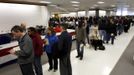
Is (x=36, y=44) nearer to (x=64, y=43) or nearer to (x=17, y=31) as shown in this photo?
(x=64, y=43)

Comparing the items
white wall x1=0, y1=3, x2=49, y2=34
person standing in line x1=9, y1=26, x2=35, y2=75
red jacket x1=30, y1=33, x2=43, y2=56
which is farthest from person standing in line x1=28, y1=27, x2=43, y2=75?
white wall x1=0, y1=3, x2=49, y2=34

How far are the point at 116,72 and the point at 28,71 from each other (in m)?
3.23

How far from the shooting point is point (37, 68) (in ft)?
16.2

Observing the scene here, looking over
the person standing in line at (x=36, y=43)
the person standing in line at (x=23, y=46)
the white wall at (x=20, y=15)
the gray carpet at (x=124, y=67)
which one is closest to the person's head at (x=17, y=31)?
the person standing in line at (x=23, y=46)

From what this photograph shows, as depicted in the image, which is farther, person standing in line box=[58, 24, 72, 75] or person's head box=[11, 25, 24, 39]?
person standing in line box=[58, 24, 72, 75]

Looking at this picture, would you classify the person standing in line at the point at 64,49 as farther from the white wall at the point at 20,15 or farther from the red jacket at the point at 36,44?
the white wall at the point at 20,15

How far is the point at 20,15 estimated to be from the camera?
14.5 m

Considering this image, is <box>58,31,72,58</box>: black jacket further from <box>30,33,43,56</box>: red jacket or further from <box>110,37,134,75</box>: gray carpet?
<box>110,37,134,75</box>: gray carpet

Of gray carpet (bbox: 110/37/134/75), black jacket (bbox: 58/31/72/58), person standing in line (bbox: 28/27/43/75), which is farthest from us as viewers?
gray carpet (bbox: 110/37/134/75)

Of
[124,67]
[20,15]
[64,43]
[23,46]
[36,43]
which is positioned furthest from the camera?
[20,15]

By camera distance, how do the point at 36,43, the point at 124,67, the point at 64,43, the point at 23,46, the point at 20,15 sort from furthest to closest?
1. the point at 20,15
2. the point at 124,67
3. the point at 36,43
4. the point at 64,43
5. the point at 23,46

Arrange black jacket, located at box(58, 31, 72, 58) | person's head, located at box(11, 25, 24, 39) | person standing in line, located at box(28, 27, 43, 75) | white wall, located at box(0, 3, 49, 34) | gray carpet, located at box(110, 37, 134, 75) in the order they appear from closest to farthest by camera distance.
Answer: person's head, located at box(11, 25, 24, 39), black jacket, located at box(58, 31, 72, 58), person standing in line, located at box(28, 27, 43, 75), gray carpet, located at box(110, 37, 134, 75), white wall, located at box(0, 3, 49, 34)

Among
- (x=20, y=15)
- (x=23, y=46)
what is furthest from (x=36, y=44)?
(x=20, y=15)

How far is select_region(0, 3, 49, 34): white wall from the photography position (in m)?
12.9
